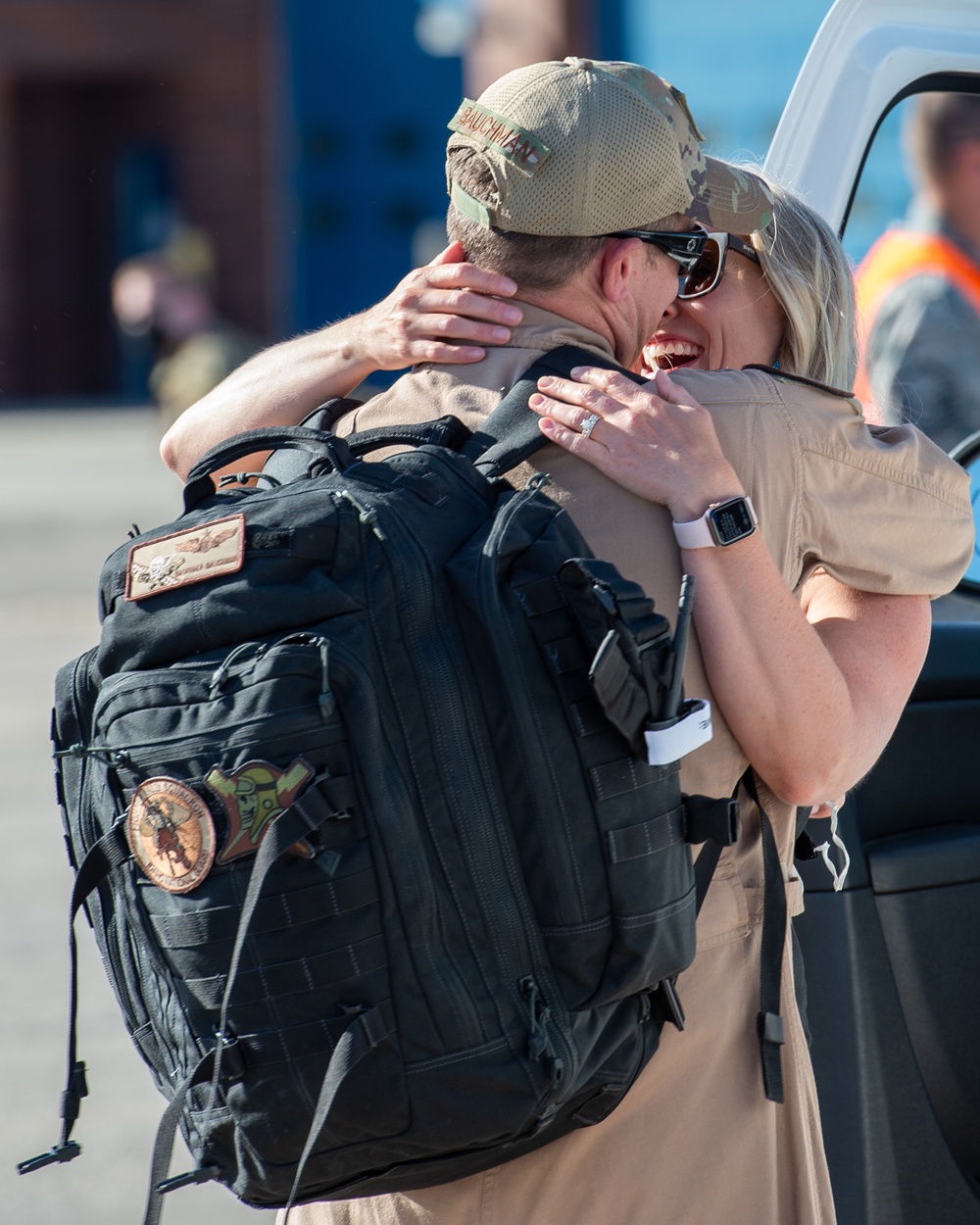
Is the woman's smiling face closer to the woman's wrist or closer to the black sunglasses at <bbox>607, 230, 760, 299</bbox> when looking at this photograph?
the black sunglasses at <bbox>607, 230, 760, 299</bbox>

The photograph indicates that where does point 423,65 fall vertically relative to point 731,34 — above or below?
above

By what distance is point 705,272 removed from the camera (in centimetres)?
181

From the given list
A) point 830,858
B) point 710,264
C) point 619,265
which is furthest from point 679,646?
point 830,858

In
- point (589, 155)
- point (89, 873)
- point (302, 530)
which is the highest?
point (589, 155)

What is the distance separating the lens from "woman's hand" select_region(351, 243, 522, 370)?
5.54ft

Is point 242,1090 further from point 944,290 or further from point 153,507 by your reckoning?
point 153,507

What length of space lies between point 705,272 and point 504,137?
1.07 feet

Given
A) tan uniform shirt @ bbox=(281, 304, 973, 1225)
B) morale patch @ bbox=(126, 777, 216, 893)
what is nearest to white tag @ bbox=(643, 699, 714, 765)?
tan uniform shirt @ bbox=(281, 304, 973, 1225)

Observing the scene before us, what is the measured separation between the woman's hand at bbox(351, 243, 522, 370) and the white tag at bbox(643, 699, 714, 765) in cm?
48

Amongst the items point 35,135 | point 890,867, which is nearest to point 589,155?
point 890,867

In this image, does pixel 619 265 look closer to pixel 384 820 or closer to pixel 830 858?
pixel 384 820

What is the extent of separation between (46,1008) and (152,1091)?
549 millimetres

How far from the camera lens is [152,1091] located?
4.18m

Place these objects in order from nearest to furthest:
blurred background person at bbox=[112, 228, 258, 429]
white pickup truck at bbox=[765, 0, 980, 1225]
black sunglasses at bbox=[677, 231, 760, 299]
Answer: black sunglasses at bbox=[677, 231, 760, 299] < white pickup truck at bbox=[765, 0, 980, 1225] < blurred background person at bbox=[112, 228, 258, 429]
